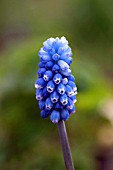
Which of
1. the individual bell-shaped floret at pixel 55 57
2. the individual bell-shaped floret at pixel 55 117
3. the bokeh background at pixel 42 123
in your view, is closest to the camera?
the individual bell-shaped floret at pixel 55 117

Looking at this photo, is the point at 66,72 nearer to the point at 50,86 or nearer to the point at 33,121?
the point at 50,86

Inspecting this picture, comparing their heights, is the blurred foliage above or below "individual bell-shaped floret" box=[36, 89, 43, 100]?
above

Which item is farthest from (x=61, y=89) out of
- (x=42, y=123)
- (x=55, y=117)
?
(x=42, y=123)

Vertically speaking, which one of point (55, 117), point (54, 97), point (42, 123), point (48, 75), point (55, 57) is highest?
point (42, 123)

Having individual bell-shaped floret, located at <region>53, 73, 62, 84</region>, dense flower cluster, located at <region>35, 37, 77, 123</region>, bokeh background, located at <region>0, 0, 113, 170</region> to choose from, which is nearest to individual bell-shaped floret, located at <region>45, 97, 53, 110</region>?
dense flower cluster, located at <region>35, 37, 77, 123</region>

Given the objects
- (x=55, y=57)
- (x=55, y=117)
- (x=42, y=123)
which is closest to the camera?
(x=55, y=117)

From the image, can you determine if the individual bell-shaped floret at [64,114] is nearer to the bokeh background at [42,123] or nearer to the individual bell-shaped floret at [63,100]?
the individual bell-shaped floret at [63,100]

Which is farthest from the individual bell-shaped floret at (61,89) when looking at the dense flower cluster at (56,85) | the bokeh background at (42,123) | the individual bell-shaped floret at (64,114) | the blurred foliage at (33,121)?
the blurred foliage at (33,121)

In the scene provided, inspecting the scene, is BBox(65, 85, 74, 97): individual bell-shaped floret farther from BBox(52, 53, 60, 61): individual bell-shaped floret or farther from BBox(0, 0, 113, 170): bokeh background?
BBox(0, 0, 113, 170): bokeh background

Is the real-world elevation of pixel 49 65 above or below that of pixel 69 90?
above
